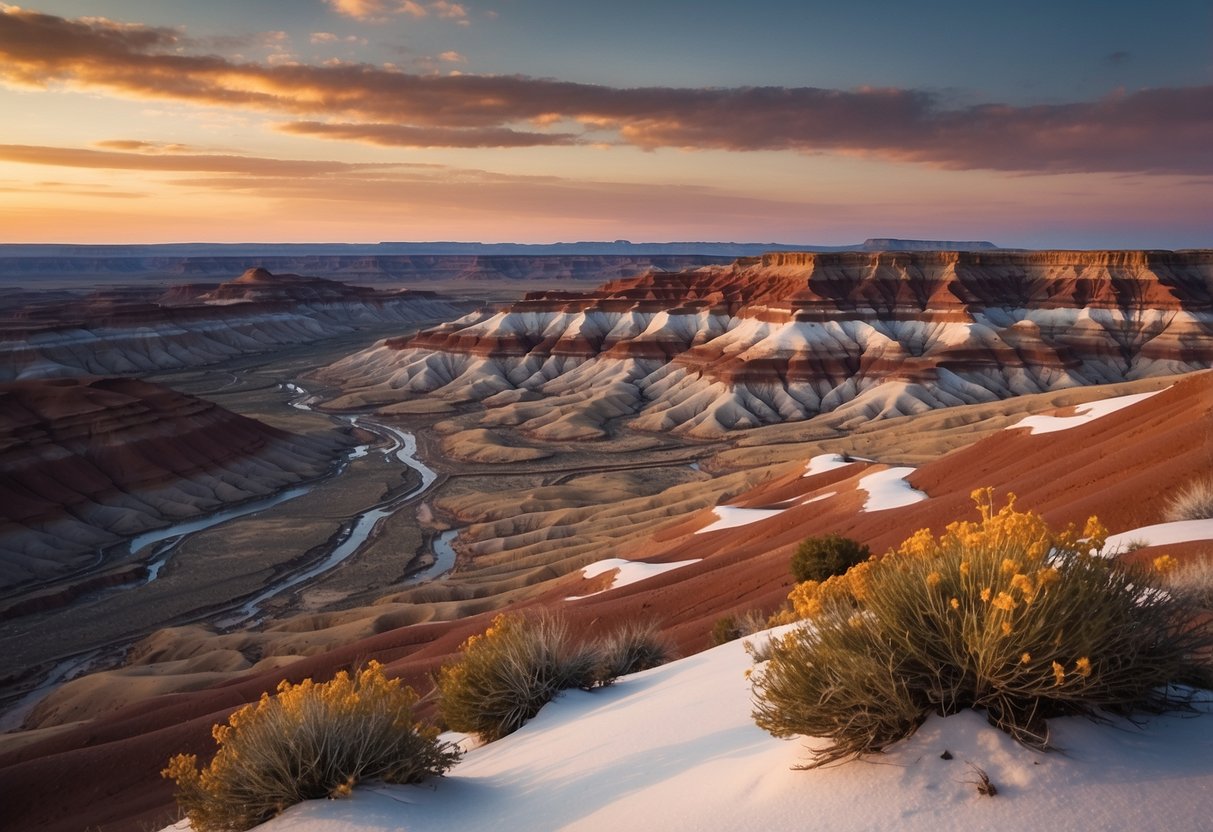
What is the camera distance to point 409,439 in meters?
95.4

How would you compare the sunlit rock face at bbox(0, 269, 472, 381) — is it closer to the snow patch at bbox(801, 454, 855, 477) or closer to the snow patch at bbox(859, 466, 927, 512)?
the snow patch at bbox(801, 454, 855, 477)

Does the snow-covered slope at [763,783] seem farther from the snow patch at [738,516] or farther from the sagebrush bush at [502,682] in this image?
the snow patch at [738,516]

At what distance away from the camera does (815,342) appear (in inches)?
4272

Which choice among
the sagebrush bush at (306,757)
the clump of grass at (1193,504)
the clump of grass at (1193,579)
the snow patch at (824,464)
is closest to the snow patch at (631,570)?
the snow patch at (824,464)

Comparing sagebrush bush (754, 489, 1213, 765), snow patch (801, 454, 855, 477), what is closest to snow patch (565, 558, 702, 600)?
snow patch (801, 454, 855, 477)

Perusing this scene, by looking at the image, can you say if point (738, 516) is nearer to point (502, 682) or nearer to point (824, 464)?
point (824, 464)

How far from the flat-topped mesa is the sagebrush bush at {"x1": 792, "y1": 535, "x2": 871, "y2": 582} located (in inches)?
2963

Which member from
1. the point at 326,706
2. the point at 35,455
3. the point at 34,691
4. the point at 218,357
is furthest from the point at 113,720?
the point at 218,357

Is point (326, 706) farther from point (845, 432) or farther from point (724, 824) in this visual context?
point (845, 432)

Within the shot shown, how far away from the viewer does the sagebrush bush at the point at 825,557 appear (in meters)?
18.2

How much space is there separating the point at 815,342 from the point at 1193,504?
3852 inches

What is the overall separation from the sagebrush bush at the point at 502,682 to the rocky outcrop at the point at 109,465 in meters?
48.8

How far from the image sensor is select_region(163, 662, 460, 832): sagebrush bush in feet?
26.8

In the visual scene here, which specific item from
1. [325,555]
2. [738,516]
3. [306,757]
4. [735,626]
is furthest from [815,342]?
[306,757]
